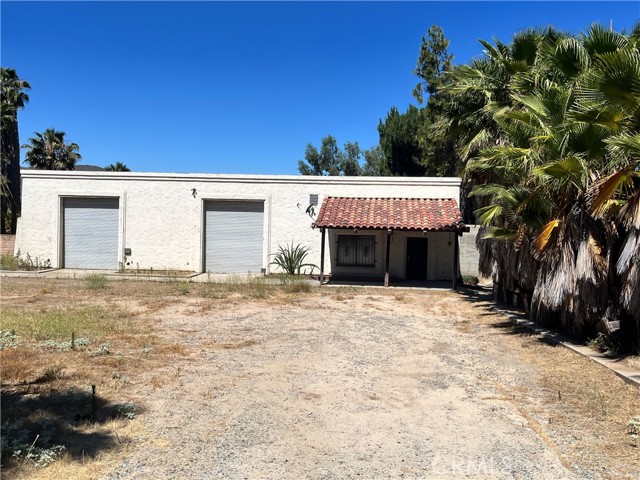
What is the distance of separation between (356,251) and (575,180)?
14.2m

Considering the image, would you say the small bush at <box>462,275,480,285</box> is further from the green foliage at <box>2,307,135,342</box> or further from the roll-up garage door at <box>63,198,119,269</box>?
the roll-up garage door at <box>63,198,119,269</box>

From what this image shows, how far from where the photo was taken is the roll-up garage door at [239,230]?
23.5 metres

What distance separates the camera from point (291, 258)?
881 inches

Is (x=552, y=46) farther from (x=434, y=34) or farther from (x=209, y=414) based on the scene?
(x=434, y=34)

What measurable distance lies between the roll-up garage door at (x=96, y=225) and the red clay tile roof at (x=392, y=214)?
10.6m

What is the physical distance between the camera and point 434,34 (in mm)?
33469

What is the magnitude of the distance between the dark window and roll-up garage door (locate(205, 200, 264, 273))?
4.05 metres

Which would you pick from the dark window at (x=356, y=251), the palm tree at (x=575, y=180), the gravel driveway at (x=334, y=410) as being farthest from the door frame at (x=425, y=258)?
the gravel driveway at (x=334, y=410)

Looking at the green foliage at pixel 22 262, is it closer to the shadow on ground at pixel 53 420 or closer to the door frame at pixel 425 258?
the door frame at pixel 425 258

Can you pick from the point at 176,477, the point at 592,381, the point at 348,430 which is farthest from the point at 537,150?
the point at 176,477

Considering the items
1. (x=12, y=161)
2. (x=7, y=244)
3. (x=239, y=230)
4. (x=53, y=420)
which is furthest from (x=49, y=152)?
(x=53, y=420)

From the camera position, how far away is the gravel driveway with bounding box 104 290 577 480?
14.2 feet

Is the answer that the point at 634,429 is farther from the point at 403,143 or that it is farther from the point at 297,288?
the point at 403,143

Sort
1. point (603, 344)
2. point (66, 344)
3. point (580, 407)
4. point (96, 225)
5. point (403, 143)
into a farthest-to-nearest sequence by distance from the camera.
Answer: point (403, 143), point (96, 225), point (603, 344), point (66, 344), point (580, 407)
